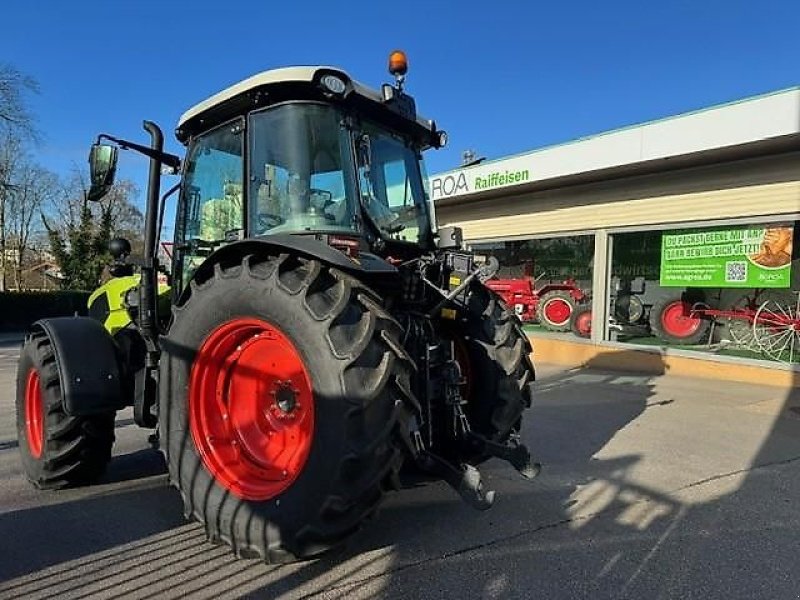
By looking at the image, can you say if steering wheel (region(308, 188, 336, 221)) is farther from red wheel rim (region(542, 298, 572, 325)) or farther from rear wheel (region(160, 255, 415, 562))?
red wheel rim (region(542, 298, 572, 325))

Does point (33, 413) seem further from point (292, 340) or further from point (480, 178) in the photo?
point (480, 178)

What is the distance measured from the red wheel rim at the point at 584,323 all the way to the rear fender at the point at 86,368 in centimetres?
933

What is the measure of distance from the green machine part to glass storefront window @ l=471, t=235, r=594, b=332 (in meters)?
7.48

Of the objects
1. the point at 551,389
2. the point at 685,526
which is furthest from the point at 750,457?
the point at 551,389

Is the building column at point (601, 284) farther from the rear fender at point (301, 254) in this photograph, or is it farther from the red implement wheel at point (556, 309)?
the rear fender at point (301, 254)

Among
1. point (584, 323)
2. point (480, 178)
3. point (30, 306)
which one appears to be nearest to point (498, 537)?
point (584, 323)

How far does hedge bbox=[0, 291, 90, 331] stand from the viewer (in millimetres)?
19969

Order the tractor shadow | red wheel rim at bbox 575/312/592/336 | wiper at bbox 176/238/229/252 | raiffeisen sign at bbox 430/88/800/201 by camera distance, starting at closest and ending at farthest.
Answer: the tractor shadow < wiper at bbox 176/238/229/252 < raiffeisen sign at bbox 430/88/800/201 < red wheel rim at bbox 575/312/592/336

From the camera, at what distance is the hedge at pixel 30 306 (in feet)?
65.5

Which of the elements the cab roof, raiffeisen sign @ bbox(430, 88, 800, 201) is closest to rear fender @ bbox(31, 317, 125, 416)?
the cab roof

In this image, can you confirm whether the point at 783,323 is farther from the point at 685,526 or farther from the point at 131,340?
the point at 131,340

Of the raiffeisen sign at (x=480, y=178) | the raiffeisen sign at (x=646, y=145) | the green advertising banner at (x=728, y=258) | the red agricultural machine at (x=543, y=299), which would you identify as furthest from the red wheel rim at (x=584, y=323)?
the raiffeisen sign at (x=480, y=178)

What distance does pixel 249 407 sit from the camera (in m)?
3.31

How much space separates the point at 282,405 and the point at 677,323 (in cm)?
906
